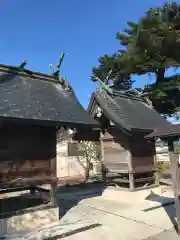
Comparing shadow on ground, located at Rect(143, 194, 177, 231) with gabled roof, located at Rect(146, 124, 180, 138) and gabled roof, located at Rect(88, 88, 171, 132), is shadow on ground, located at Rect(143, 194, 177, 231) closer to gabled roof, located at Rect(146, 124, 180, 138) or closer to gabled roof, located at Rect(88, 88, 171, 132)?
gabled roof, located at Rect(146, 124, 180, 138)

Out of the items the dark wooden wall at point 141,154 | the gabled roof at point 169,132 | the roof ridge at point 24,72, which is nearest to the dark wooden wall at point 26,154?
the roof ridge at point 24,72

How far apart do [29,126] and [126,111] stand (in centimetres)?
659

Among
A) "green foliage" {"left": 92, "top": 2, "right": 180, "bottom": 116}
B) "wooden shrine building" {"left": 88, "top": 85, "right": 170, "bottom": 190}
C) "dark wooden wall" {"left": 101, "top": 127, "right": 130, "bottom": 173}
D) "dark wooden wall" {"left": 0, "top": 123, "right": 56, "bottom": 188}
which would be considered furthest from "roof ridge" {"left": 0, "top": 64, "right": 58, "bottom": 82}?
"green foliage" {"left": 92, "top": 2, "right": 180, "bottom": 116}

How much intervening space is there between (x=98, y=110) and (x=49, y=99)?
16.4ft

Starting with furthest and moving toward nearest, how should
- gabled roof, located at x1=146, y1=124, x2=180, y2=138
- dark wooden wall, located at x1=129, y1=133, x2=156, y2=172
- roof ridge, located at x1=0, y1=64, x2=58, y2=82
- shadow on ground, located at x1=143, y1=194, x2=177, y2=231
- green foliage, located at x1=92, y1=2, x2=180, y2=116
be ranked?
green foliage, located at x1=92, y1=2, x2=180, y2=116
dark wooden wall, located at x1=129, y1=133, x2=156, y2=172
roof ridge, located at x1=0, y1=64, x2=58, y2=82
shadow on ground, located at x1=143, y1=194, x2=177, y2=231
gabled roof, located at x1=146, y1=124, x2=180, y2=138

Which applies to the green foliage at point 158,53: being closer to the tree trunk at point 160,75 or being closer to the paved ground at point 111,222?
the tree trunk at point 160,75

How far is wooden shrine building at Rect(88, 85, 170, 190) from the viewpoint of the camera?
11.2 meters

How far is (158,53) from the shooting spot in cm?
2097

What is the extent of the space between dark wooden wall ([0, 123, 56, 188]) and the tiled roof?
4.32 m

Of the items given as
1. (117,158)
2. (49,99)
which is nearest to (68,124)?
(49,99)

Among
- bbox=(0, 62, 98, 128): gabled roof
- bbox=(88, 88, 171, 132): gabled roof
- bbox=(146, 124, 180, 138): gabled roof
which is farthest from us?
bbox=(88, 88, 171, 132): gabled roof

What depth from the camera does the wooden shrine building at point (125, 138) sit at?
11234 millimetres

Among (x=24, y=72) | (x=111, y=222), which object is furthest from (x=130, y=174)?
(x=24, y=72)

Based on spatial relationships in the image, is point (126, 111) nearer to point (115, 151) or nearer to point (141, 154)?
point (115, 151)
